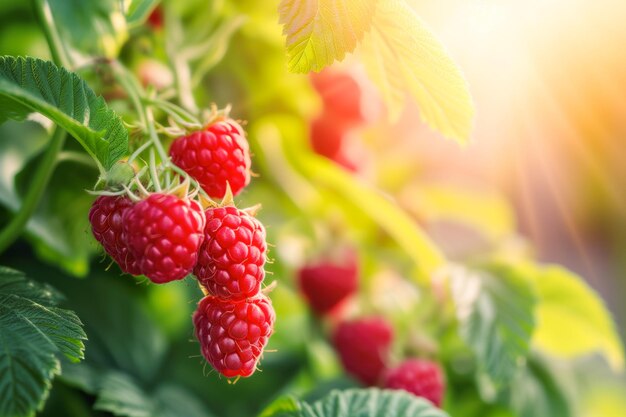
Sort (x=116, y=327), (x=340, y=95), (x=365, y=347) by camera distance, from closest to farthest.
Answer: (x=116, y=327) < (x=365, y=347) < (x=340, y=95)

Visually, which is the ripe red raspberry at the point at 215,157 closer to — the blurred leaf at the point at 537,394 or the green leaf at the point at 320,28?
the green leaf at the point at 320,28

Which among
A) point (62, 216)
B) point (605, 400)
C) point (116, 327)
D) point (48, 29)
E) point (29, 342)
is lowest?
point (605, 400)

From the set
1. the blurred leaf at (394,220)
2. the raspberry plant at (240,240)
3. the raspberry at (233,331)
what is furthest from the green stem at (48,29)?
the blurred leaf at (394,220)

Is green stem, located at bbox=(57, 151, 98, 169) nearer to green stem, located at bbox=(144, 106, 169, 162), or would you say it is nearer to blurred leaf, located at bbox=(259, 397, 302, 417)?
green stem, located at bbox=(144, 106, 169, 162)

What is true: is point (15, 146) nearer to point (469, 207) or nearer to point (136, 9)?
point (136, 9)

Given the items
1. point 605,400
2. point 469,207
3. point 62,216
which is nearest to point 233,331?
point 62,216

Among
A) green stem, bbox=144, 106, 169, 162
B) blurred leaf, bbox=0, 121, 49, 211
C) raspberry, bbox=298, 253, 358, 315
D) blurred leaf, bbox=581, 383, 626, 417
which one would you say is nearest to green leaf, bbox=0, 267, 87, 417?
green stem, bbox=144, 106, 169, 162
